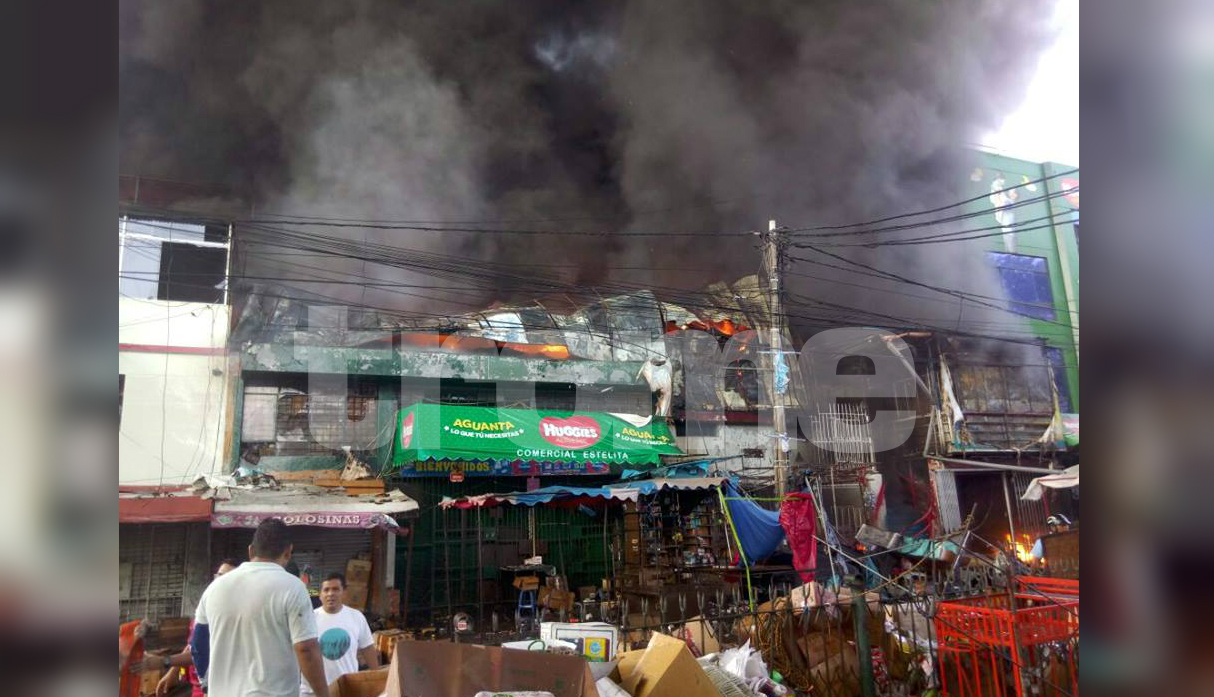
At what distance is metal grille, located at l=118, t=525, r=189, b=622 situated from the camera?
7711 mm

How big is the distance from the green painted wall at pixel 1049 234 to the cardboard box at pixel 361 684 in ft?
36.8

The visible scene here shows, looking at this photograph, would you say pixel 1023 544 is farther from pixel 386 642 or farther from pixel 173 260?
pixel 173 260

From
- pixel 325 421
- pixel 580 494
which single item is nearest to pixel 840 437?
pixel 580 494

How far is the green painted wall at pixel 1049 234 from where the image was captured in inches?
465

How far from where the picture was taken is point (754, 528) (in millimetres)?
7453

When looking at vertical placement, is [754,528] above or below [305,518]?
below

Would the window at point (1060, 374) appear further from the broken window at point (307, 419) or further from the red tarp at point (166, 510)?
the red tarp at point (166, 510)

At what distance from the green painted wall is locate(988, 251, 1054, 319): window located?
109mm

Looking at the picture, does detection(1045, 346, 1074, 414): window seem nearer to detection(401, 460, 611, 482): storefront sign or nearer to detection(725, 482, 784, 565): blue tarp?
detection(725, 482, 784, 565): blue tarp

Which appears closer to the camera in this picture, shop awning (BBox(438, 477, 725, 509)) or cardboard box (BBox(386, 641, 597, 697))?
cardboard box (BBox(386, 641, 597, 697))

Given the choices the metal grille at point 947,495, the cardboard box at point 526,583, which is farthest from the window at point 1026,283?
the cardboard box at point 526,583

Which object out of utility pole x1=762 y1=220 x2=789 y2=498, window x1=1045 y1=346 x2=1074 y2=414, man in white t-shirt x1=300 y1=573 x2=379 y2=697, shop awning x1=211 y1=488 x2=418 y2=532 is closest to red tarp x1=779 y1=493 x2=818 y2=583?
utility pole x1=762 y1=220 x2=789 y2=498

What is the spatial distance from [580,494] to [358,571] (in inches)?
106
